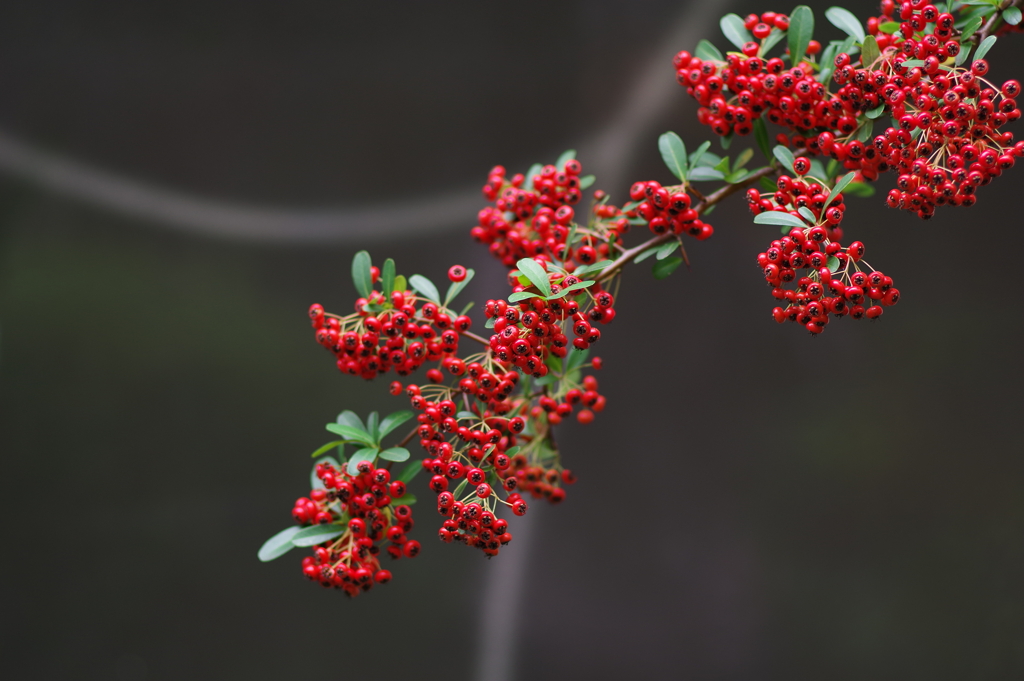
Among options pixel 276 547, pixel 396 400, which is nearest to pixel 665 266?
pixel 276 547

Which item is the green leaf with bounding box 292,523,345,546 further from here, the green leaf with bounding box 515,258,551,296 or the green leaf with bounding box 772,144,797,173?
the green leaf with bounding box 772,144,797,173

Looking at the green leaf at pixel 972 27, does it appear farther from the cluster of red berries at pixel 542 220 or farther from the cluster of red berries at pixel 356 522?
the cluster of red berries at pixel 356 522

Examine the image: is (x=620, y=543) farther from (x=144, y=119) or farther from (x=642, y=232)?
(x=144, y=119)

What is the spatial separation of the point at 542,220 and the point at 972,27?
1.99ft

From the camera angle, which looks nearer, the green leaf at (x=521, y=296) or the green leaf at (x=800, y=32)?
the green leaf at (x=521, y=296)

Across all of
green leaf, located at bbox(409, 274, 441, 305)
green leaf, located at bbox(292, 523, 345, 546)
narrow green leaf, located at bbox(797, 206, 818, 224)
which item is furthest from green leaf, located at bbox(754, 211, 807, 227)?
green leaf, located at bbox(292, 523, 345, 546)

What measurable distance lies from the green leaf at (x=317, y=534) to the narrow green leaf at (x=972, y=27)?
3.50 ft

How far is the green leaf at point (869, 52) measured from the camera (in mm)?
822

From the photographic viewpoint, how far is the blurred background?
6.39 ft

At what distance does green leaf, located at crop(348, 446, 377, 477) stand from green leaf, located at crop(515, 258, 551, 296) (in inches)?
13.9

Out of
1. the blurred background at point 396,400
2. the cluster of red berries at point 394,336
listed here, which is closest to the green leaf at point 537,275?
the cluster of red berries at point 394,336

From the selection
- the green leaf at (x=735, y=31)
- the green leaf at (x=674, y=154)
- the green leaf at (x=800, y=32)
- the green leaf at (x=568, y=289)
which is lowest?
the green leaf at (x=568, y=289)

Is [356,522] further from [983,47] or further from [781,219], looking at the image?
[983,47]

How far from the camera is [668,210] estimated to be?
3.02 feet
